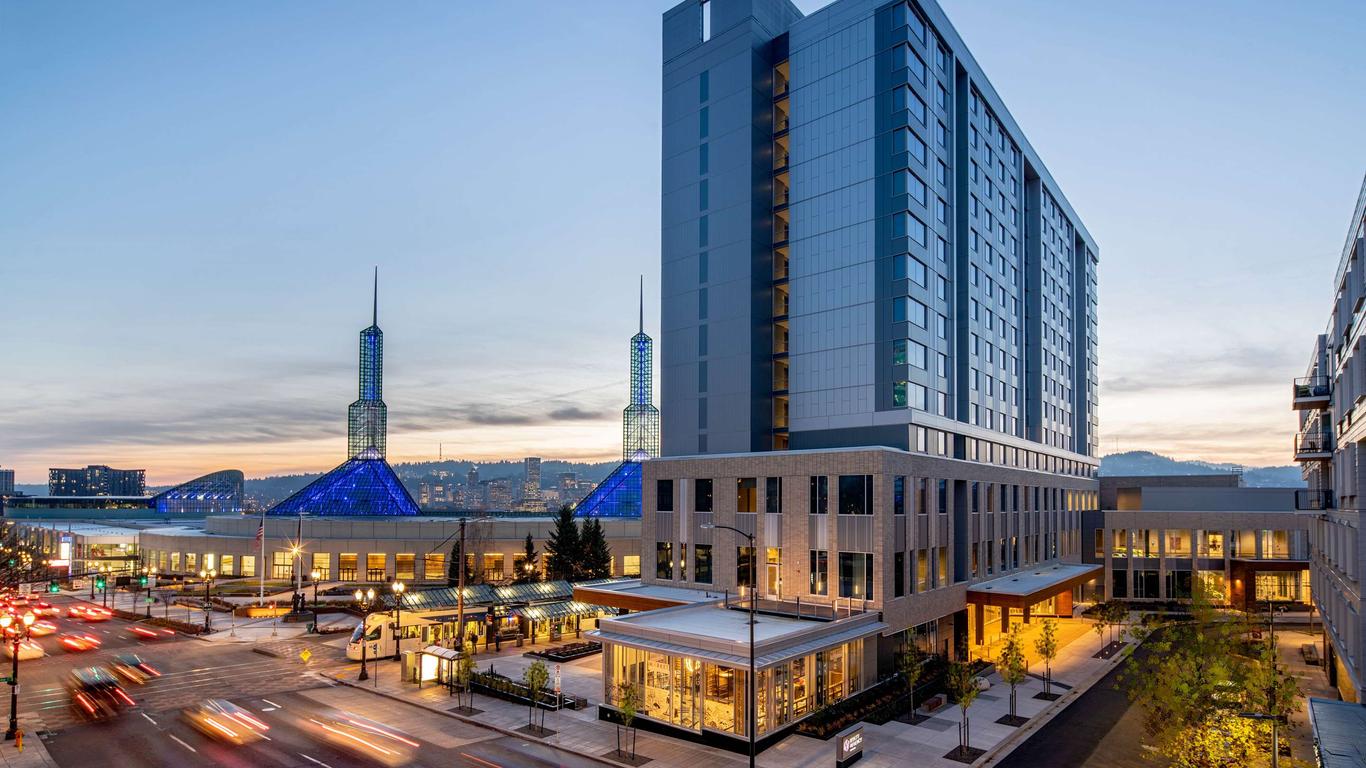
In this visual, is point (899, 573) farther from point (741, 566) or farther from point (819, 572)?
point (741, 566)

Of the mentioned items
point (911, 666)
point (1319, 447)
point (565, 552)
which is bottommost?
point (565, 552)

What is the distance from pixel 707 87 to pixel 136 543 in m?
121

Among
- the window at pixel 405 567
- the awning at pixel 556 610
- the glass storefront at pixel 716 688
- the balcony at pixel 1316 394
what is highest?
the balcony at pixel 1316 394

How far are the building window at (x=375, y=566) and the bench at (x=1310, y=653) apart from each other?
310 feet

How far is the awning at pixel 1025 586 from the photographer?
5538cm

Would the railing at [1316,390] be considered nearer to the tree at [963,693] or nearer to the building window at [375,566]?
the tree at [963,693]

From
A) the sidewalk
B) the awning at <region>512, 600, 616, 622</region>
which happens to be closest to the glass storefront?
the sidewalk

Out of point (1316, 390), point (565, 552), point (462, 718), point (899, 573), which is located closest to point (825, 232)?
point (899, 573)

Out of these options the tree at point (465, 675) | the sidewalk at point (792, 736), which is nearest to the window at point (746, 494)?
the sidewalk at point (792, 736)

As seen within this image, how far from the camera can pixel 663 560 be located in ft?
194

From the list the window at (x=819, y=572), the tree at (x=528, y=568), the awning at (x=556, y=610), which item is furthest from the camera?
the tree at (x=528, y=568)

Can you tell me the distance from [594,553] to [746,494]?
46.1m

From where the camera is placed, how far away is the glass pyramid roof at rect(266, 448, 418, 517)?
125 m

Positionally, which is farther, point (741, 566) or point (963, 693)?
point (741, 566)
